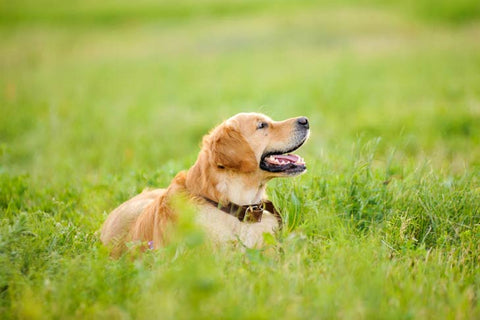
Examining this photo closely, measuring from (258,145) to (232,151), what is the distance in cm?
36

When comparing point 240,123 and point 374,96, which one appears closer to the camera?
point 240,123

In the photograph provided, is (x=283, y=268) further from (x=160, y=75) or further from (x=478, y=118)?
(x=160, y=75)

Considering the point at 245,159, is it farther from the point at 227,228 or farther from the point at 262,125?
the point at 227,228

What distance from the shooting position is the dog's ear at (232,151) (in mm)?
3910

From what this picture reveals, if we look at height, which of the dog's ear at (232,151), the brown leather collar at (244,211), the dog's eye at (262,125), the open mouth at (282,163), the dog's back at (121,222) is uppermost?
the dog's eye at (262,125)

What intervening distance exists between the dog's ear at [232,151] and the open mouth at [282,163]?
0.60 feet

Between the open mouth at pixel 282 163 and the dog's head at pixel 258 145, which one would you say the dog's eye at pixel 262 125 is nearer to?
the dog's head at pixel 258 145

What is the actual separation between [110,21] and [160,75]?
62.5 feet

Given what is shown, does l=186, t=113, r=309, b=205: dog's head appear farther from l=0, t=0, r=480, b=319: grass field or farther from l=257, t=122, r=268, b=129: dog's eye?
l=0, t=0, r=480, b=319: grass field

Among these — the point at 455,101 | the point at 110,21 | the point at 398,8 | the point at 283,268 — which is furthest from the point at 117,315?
the point at 110,21

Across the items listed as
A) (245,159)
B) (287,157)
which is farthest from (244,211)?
(287,157)

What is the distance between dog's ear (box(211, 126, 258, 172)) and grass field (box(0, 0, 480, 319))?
0.54 metres

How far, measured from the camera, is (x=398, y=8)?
2853 centimetres

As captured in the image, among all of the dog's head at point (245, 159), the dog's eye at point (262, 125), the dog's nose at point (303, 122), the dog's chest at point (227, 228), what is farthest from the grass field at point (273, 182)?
the dog's eye at point (262, 125)
